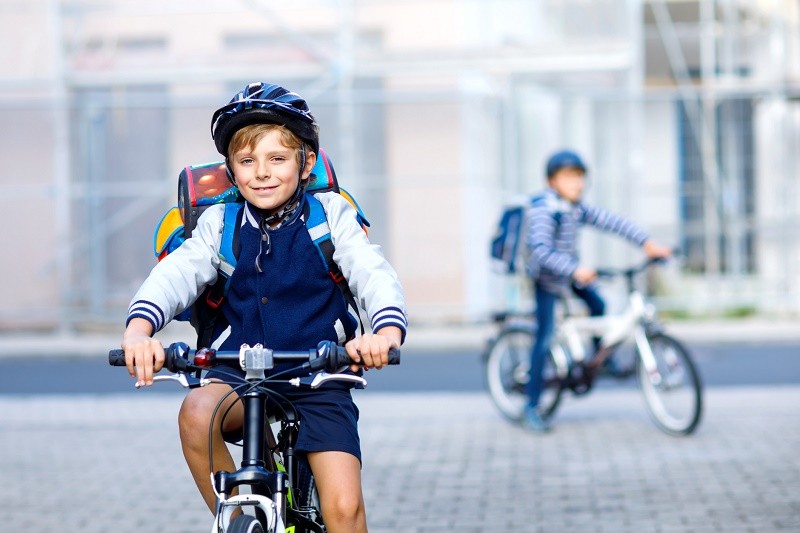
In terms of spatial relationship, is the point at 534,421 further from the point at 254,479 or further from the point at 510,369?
the point at 254,479

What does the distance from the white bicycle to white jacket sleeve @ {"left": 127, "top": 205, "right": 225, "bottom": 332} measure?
15.6 ft

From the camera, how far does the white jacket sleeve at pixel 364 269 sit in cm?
358

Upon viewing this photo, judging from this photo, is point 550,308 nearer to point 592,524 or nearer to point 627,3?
point 592,524

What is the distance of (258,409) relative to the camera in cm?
351

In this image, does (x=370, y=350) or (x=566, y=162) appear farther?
(x=566, y=162)

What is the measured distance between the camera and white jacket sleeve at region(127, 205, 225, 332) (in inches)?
141

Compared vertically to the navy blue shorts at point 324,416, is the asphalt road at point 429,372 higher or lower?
lower

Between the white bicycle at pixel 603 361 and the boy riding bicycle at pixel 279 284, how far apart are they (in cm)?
A: 464

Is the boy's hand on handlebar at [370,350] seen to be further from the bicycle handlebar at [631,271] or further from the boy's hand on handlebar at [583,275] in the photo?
the bicycle handlebar at [631,271]

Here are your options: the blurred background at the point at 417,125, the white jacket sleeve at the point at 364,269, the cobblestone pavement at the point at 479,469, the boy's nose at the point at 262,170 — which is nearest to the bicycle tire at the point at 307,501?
the white jacket sleeve at the point at 364,269

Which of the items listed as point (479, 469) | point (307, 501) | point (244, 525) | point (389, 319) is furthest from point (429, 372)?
point (244, 525)

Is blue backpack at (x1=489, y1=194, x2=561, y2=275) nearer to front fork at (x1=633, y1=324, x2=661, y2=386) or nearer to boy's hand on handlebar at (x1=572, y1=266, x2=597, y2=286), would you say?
boy's hand on handlebar at (x1=572, y1=266, x2=597, y2=286)

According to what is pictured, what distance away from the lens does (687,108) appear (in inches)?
714

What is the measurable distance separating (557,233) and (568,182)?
314 millimetres
